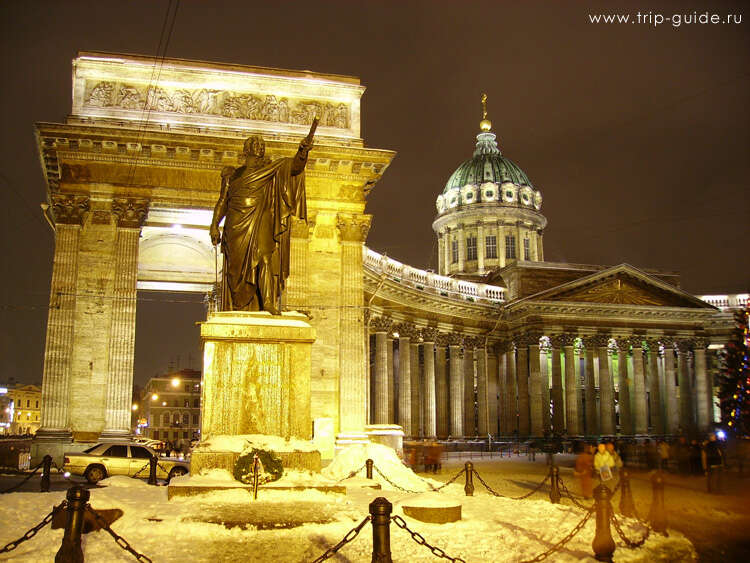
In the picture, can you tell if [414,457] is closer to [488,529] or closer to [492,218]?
[488,529]

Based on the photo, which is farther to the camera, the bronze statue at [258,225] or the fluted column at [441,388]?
the fluted column at [441,388]

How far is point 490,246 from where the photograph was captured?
76.3 m

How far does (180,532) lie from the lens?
9.23 meters

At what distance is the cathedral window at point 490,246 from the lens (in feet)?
248

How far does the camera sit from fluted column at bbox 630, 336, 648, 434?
181 ft

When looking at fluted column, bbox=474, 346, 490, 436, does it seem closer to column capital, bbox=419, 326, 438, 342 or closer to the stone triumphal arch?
column capital, bbox=419, 326, 438, 342

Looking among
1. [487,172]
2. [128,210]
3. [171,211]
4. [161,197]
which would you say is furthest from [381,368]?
[487,172]

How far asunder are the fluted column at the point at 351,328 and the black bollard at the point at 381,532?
20.0 meters

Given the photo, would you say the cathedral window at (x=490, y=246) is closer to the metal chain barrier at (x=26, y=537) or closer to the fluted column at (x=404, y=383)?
the fluted column at (x=404, y=383)

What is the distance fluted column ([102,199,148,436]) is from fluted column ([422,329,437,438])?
Answer: 25.0m

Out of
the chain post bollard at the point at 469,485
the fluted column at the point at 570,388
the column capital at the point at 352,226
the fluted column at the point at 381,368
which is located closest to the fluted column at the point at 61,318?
the column capital at the point at 352,226

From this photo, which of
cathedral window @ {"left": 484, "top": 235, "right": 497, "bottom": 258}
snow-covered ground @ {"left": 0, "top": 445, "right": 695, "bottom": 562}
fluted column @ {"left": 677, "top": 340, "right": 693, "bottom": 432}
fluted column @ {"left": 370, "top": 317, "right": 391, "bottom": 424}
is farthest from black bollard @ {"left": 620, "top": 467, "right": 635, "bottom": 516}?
cathedral window @ {"left": 484, "top": 235, "right": 497, "bottom": 258}

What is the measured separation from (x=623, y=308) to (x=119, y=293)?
1563 inches

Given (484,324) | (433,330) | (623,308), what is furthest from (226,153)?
(623,308)
